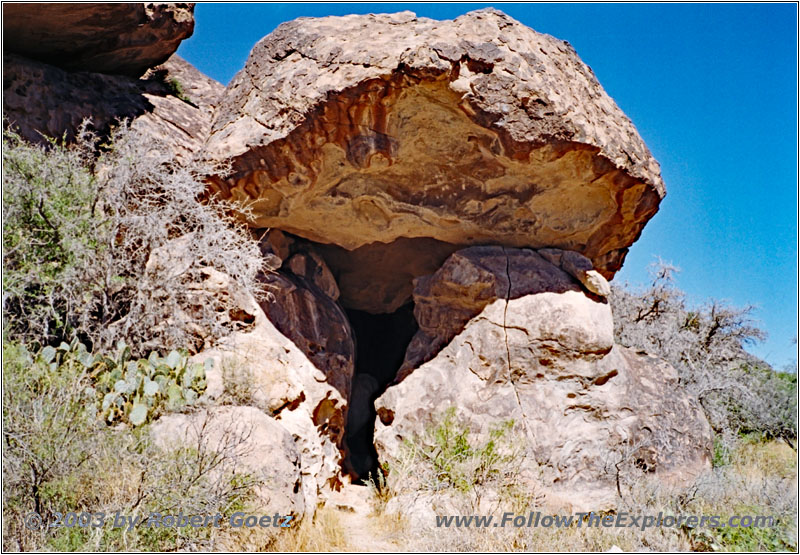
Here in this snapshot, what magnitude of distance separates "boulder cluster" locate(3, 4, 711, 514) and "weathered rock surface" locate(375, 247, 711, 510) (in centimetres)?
2

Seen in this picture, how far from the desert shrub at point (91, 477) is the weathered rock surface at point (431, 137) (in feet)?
8.67

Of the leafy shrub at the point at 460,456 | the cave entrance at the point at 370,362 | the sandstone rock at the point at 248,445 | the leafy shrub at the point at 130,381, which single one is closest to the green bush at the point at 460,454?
the leafy shrub at the point at 460,456

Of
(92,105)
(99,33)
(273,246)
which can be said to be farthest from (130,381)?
(99,33)

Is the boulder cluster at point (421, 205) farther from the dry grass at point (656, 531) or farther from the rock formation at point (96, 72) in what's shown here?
the dry grass at point (656, 531)

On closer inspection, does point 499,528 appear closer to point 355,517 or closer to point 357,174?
point 355,517

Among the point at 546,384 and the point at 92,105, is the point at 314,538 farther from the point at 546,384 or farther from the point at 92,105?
the point at 92,105

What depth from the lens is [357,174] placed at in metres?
6.37

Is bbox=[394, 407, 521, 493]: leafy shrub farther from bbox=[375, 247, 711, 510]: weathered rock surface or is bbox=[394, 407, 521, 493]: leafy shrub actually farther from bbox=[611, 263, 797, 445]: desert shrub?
bbox=[611, 263, 797, 445]: desert shrub

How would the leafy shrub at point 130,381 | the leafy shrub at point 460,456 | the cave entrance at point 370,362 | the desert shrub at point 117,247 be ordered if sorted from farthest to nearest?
the cave entrance at point 370,362 → the leafy shrub at point 460,456 → the desert shrub at point 117,247 → the leafy shrub at point 130,381

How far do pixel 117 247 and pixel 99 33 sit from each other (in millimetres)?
2681

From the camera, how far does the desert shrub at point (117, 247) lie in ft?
16.9

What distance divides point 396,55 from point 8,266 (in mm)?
3700

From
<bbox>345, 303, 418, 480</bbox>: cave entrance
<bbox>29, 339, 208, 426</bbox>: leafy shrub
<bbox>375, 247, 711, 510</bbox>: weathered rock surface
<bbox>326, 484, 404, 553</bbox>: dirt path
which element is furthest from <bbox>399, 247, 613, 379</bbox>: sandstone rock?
<bbox>29, 339, 208, 426</bbox>: leafy shrub

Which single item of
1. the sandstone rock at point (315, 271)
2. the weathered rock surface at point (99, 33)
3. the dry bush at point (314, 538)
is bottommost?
the dry bush at point (314, 538)
